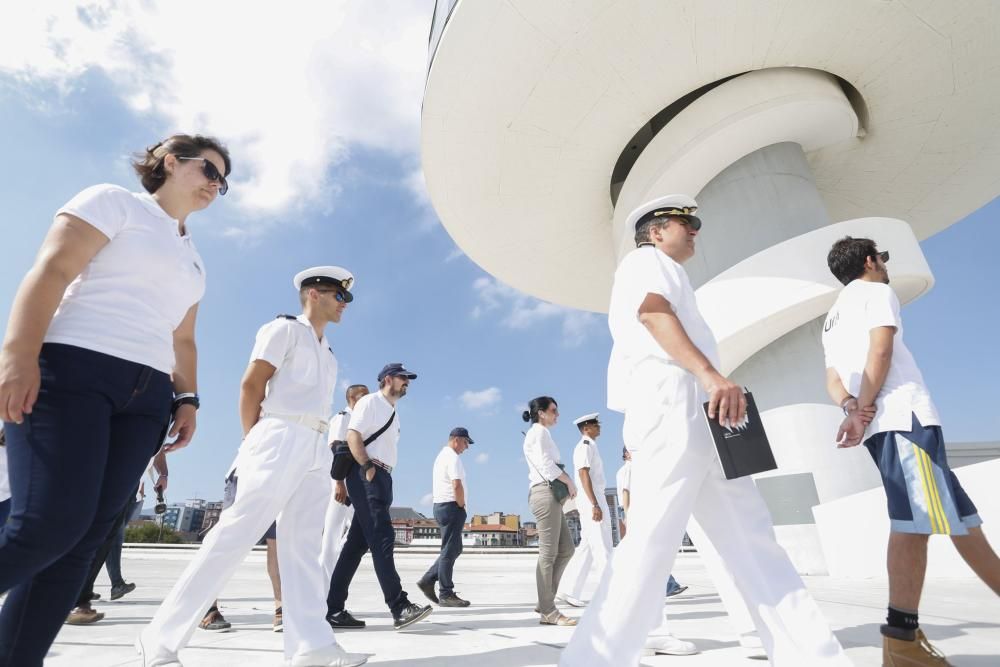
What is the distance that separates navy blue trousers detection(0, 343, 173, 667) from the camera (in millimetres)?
1345

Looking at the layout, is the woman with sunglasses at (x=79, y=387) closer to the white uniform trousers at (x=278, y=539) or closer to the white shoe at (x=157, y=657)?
the white uniform trousers at (x=278, y=539)

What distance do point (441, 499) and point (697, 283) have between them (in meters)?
5.54

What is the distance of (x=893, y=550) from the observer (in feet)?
7.30

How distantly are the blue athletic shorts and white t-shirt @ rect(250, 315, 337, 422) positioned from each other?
2.66 meters

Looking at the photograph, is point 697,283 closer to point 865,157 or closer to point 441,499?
point 865,157

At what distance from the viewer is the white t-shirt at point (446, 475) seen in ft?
19.4

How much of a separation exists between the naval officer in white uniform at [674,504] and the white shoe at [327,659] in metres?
1.20

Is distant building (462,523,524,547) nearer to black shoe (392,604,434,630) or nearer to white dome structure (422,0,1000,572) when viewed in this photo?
white dome structure (422,0,1000,572)

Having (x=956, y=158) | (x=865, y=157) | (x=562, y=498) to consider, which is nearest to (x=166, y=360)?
(x=562, y=498)

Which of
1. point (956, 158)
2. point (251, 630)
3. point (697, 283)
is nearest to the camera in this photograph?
point (251, 630)

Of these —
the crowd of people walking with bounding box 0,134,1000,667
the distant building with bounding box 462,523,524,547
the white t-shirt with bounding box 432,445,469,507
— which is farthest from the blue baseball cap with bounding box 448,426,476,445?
the distant building with bounding box 462,523,524,547

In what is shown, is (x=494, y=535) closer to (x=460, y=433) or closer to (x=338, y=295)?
(x=460, y=433)

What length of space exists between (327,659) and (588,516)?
142 inches

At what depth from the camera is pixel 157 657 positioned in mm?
2148
